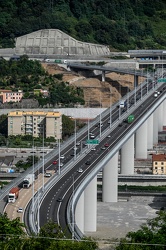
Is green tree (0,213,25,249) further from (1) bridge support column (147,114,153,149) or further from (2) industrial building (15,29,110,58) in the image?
(2) industrial building (15,29,110,58)

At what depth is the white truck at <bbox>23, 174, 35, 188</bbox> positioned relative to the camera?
41.8 meters

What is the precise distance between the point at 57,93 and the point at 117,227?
109 ft

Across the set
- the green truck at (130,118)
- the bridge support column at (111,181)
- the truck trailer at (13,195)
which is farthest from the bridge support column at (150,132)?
the truck trailer at (13,195)

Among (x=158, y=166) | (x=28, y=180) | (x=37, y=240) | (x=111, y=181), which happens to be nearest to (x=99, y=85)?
(x=158, y=166)

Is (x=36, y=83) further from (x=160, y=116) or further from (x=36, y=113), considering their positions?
(x=36, y=113)

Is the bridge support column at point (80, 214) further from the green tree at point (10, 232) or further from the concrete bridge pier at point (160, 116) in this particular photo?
the concrete bridge pier at point (160, 116)

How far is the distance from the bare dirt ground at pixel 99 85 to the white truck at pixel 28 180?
36.1m

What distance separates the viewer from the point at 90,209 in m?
44.8

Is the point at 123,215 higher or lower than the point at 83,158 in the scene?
lower

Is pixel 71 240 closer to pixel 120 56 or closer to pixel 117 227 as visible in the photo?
pixel 117 227

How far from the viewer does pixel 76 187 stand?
42219 millimetres

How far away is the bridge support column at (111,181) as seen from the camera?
2007 inches

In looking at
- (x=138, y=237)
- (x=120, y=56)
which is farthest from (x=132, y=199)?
(x=120, y=56)

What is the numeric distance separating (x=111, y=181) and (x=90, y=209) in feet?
22.0
